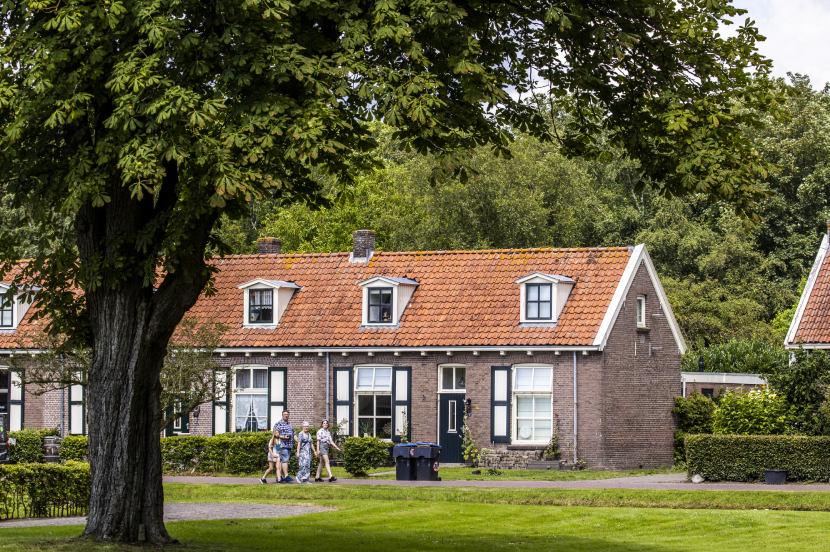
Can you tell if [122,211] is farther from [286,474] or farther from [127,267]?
[286,474]

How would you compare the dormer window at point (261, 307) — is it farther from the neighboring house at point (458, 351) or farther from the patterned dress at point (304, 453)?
the patterned dress at point (304, 453)

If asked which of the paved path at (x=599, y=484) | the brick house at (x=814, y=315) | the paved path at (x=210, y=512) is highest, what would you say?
the brick house at (x=814, y=315)

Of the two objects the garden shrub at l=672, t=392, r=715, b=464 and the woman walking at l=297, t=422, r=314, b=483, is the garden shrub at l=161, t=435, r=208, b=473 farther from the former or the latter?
the garden shrub at l=672, t=392, r=715, b=464

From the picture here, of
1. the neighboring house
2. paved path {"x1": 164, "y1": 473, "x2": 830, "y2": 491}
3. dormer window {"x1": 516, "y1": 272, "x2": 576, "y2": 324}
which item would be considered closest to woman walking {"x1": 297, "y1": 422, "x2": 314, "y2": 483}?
paved path {"x1": 164, "y1": 473, "x2": 830, "y2": 491}

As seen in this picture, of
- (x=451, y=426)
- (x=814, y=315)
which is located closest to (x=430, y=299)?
(x=451, y=426)

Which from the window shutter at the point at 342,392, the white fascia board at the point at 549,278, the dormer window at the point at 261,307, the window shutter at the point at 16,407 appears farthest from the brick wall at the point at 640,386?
the window shutter at the point at 16,407

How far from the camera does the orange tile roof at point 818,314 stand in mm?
28531

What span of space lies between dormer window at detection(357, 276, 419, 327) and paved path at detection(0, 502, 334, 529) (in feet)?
42.8

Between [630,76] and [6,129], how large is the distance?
315 inches

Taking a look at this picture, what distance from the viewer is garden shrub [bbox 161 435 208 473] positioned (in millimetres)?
32688

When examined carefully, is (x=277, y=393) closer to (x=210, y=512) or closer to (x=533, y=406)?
(x=533, y=406)

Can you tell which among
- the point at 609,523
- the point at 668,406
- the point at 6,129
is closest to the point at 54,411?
the point at 668,406

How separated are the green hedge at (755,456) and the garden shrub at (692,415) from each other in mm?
7505

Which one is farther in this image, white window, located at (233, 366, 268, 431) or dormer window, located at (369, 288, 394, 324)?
white window, located at (233, 366, 268, 431)
